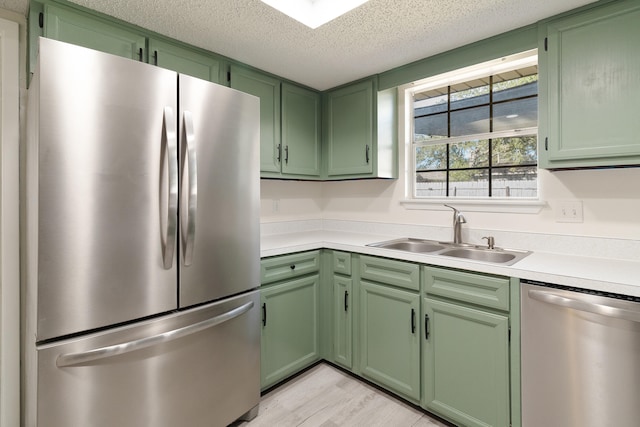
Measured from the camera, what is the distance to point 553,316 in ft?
4.71

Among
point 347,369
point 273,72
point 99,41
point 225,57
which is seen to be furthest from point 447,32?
point 347,369

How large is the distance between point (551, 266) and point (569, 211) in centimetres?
55

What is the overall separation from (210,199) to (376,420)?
1544 millimetres

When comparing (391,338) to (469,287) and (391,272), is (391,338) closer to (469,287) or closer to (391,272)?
(391,272)

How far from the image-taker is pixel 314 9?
1870 millimetres

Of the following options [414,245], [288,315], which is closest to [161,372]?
[288,315]

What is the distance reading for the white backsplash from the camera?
177cm

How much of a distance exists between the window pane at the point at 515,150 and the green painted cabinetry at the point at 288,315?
1.44 meters

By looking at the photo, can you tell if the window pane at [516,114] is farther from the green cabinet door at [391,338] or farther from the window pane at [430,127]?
the green cabinet door at [391,338]

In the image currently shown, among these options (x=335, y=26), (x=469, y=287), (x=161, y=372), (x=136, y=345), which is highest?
(x=335, y=26)

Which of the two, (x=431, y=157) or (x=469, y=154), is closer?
(x=469, y=154)

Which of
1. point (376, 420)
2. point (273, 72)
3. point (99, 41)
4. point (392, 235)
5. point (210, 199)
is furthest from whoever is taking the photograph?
point (392, 235)

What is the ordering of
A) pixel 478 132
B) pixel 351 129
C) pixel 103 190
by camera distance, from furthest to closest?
pixel 351 129
pixel 478 132
pixel 103 190

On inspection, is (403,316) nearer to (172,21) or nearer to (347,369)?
(347,369)
